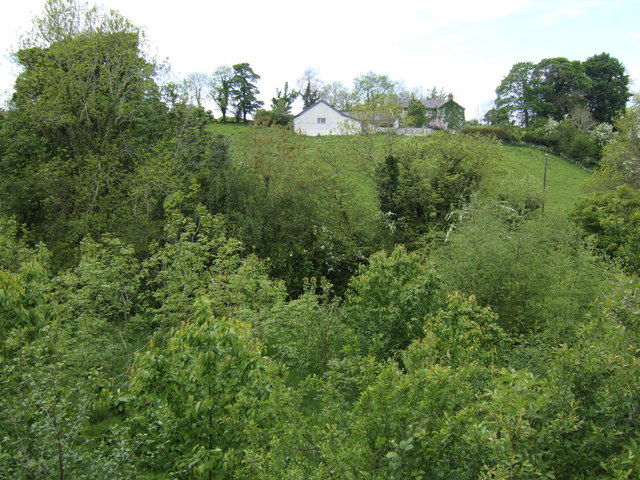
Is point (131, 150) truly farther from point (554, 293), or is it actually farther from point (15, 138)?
point (554, 293)

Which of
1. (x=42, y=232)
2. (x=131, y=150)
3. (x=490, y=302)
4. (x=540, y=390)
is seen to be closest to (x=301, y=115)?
(x=131, y=150)

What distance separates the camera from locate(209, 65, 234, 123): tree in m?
56.0

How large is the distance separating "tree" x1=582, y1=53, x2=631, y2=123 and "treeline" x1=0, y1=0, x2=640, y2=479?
37.3m

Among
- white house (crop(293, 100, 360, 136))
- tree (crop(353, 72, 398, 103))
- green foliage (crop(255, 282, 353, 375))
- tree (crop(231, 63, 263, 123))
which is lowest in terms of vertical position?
green foliage (crop(255, 282, 353, 375))

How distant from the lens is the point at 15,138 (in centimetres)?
1816

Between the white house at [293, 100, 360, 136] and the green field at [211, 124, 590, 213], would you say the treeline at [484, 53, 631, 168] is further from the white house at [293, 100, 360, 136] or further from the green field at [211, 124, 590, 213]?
the white house at [293, 100, 360, 136]

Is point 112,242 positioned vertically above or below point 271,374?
above

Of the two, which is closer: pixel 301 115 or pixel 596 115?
pixel 301 115

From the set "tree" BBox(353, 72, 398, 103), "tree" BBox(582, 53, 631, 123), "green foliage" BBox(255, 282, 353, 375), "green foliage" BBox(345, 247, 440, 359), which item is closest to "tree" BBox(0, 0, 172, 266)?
"green foliage" BBox(255, 282, 353, 375)

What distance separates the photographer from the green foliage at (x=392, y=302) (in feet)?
37.1

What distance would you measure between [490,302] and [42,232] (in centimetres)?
1788

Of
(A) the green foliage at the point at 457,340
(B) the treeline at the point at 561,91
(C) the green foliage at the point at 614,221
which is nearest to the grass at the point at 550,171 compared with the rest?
(C) the green foliage at the point at 614,221

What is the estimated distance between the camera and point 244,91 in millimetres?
56156

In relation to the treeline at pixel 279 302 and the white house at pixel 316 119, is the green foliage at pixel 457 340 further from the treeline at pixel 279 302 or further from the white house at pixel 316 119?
the white house at pixel 316 119
